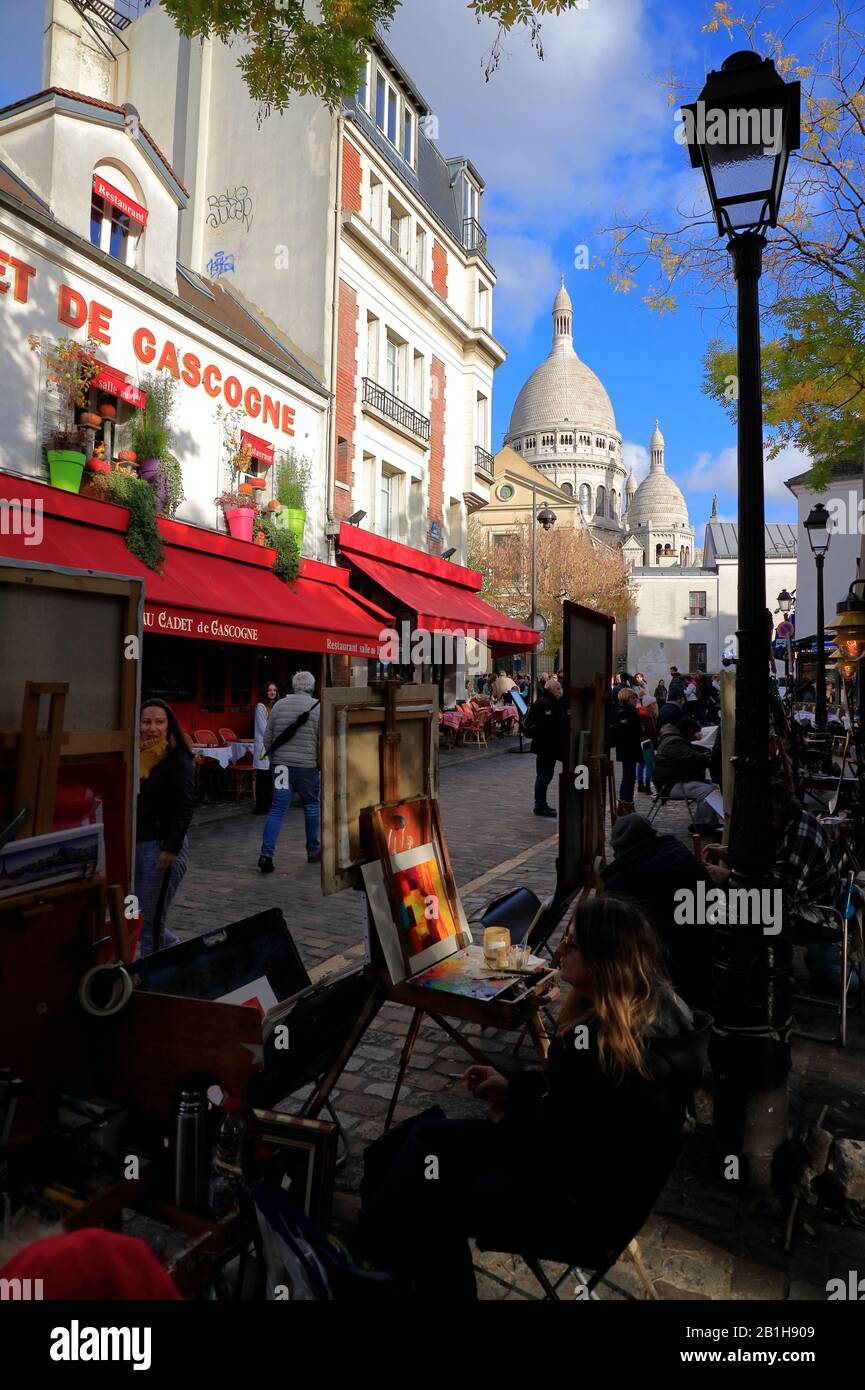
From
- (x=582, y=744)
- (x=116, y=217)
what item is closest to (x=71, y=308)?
(x=116, y=217)

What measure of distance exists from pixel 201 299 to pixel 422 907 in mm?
14573

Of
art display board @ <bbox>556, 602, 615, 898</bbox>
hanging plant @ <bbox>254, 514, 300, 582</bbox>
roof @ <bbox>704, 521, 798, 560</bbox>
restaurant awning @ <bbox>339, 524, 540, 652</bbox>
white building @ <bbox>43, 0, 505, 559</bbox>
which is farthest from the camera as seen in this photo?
roof @ <bbox>704, 521, 798, 560</bbox>

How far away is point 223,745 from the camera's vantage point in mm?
13117

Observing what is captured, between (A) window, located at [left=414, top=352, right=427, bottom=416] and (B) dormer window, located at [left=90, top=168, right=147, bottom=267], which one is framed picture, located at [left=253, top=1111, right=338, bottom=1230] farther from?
(A) window, located at [left=414, top=352, right=427, bottom=416]

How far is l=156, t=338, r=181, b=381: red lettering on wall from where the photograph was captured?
39.7 ft

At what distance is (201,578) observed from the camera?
11.5 m

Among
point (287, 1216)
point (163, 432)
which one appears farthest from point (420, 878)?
point (163, 432)

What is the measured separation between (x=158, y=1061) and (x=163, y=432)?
1089 centimetres

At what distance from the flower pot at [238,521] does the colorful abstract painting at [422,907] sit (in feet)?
34.0

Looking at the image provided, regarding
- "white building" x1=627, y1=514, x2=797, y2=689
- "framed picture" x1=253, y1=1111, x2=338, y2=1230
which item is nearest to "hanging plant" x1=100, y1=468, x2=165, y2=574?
"framed picture" x1=253, y1=1111, x2=338, y2=1230

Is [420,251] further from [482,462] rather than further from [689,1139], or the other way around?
[689,1139]

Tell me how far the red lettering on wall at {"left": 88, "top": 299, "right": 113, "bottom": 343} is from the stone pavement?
722cm
